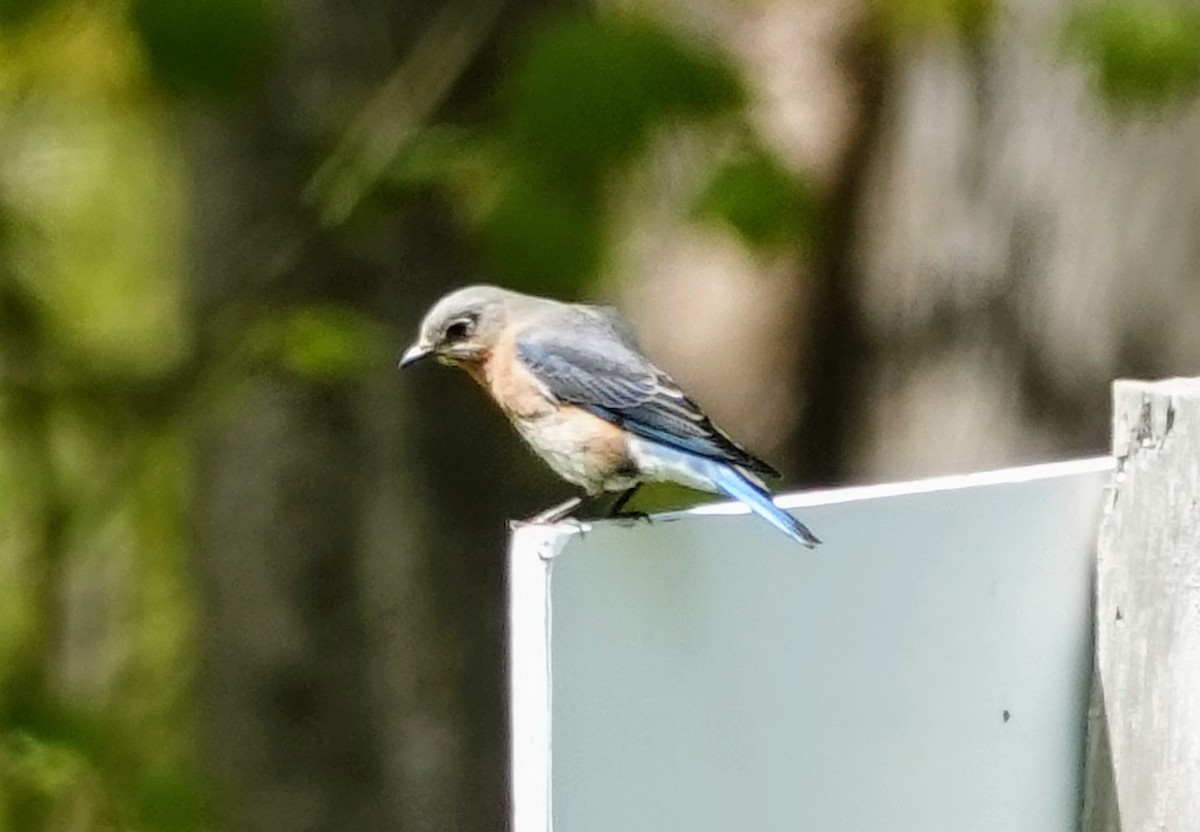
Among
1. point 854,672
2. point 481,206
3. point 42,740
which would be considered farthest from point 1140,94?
point 42,740

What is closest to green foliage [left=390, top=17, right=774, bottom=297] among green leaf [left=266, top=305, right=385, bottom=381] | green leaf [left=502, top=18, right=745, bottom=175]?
green leaf [left=502, top=18, right=745, bottom=175]

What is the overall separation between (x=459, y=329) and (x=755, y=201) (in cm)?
45

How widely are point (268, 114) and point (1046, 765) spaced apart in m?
2.25

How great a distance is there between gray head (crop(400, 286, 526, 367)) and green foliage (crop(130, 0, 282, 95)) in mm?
428

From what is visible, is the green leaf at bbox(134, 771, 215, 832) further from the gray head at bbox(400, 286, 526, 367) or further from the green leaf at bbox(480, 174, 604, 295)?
the green leaf at bbox(480, 174, 604, 295)

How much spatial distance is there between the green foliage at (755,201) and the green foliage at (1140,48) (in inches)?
16.7

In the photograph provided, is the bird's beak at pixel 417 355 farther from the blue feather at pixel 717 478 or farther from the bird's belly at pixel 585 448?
the blue feather at pixel 717 478

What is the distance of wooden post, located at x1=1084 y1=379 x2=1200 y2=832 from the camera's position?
185cm

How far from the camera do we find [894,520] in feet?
5.59

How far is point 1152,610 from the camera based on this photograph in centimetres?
186

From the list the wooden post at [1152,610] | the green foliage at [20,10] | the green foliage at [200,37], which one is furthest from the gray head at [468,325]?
the wooden post at [1152,610]

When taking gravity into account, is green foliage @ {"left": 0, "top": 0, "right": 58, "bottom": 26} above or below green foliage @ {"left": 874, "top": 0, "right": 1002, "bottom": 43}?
below

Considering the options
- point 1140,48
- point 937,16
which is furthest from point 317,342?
point 1140,48

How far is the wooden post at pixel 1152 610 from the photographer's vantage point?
1.85 meters
